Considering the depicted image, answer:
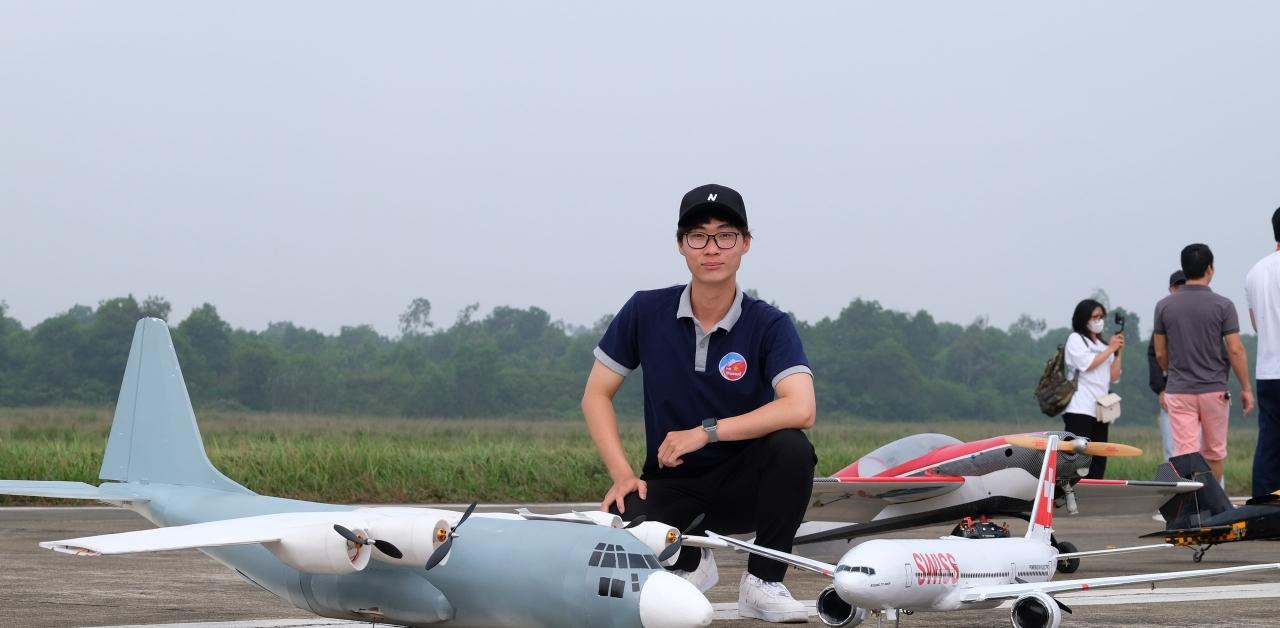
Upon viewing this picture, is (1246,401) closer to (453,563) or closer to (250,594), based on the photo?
(250,594)

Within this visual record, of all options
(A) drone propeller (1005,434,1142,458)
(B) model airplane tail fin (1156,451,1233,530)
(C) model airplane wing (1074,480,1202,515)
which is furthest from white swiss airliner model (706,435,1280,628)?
(B) model airplane tail fin (1156,451,1233,530)

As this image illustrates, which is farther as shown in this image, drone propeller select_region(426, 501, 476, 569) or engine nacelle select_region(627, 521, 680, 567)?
engine nacelle select_region(627, 521, 680, 567)

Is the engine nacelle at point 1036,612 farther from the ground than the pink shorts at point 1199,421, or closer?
closer

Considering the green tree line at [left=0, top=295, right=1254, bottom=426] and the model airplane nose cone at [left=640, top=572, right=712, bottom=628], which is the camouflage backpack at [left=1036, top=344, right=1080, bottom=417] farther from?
the green tree line at [left=0, top=295, right=1254, bottom=426]

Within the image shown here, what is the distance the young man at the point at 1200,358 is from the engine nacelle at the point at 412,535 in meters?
8.38

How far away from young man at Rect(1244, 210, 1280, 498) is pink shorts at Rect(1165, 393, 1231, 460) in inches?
55.2

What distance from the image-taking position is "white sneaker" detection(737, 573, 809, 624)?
653 centimetres

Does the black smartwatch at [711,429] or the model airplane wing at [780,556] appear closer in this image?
the model airplane wing at [780,556]

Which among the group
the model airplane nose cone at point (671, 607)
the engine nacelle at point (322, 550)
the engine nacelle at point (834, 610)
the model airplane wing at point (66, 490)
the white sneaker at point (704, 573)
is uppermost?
the model airplane wing at point (66, 490)

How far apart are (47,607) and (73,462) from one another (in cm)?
1148

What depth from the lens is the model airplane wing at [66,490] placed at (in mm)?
6582

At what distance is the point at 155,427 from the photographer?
740 centimetres

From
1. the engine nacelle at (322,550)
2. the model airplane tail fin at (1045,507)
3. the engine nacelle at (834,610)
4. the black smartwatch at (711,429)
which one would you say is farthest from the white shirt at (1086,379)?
the engine nacelle at (322,550)

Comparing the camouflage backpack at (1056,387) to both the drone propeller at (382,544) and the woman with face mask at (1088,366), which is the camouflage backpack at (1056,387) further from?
the drone propeller at (382,544)
